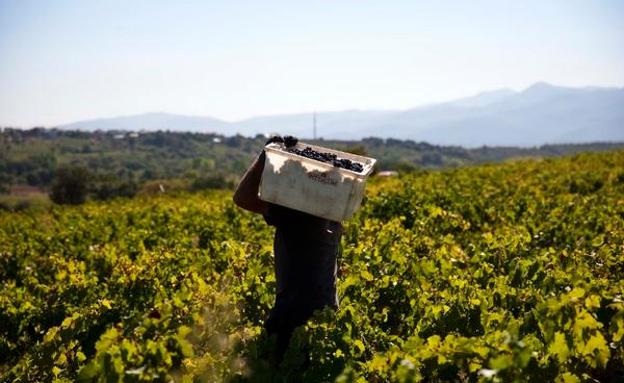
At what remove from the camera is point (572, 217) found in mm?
9648

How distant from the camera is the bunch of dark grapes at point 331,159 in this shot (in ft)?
14.4

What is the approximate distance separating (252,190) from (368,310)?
1781 millimetres

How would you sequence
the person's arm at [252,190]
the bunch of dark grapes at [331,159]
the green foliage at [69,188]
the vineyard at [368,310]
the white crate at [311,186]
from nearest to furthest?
the vineyard at [368,310] → the white crate at [311,186] → the bunch of dark grapes at [331,159] → the person's arm at [252,190] → the green foliage at [69,188]

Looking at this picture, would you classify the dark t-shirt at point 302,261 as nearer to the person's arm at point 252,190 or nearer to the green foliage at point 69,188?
the person's arm at point 252,190

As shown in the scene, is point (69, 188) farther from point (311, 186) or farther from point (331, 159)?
point (311, 186)

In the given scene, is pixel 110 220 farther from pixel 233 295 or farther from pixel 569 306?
pixel 569 306

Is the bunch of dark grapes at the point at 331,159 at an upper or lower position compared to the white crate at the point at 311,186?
upper

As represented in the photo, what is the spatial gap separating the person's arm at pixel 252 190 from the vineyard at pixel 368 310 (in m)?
0.97

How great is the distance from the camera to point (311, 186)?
4.12 m

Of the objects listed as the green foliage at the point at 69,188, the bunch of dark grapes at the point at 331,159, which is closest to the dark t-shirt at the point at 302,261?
the bunch of dark grapes at the point at 331,159

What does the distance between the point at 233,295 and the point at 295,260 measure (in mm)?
1457

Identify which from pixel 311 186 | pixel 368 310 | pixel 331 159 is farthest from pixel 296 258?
pixel 368 310

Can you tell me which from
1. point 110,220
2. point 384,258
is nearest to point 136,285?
point 384,258

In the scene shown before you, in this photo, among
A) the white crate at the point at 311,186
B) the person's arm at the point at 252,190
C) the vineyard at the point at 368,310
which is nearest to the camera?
the vineyard at the point at 368,310
